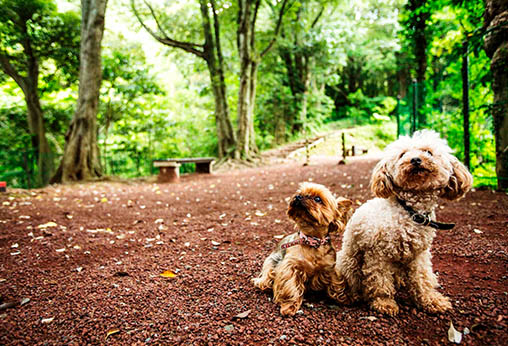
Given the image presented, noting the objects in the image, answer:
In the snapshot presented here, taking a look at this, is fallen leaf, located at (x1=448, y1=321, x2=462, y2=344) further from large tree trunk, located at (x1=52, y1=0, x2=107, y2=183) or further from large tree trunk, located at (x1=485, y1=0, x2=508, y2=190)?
large tree trunk, located at (x1=52, y1=0, x2=107, y2=183)

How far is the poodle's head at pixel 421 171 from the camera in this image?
202 cm

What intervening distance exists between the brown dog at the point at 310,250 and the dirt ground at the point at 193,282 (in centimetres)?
13

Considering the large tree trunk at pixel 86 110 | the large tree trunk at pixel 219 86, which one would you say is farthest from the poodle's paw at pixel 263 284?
the large tree trunk at pixel 219 86

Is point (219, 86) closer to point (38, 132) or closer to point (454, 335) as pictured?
point (38, 132)

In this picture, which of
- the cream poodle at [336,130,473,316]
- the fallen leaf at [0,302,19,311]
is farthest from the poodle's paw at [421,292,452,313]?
the fallen leaf at [0,302,19,311]

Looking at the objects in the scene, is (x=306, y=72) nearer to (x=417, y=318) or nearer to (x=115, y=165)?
(x=115, y=165)

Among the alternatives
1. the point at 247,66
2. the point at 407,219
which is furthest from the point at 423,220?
the point at 247,66

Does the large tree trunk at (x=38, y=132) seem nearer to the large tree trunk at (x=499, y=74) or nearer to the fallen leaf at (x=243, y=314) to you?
the fallen leaf at (x=243, y=314)

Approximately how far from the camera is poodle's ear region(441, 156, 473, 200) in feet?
6.88

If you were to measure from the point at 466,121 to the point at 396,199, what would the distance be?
13.8 feet

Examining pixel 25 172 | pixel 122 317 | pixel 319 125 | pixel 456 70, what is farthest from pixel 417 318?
pixel 319 125

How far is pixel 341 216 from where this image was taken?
91.8 inches

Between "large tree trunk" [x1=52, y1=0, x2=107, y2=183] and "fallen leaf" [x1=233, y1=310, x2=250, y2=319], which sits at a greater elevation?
"large tree trunk" [x1=52, y1=0, x2=107, y2=183]

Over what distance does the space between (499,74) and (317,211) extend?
15.2 feet
